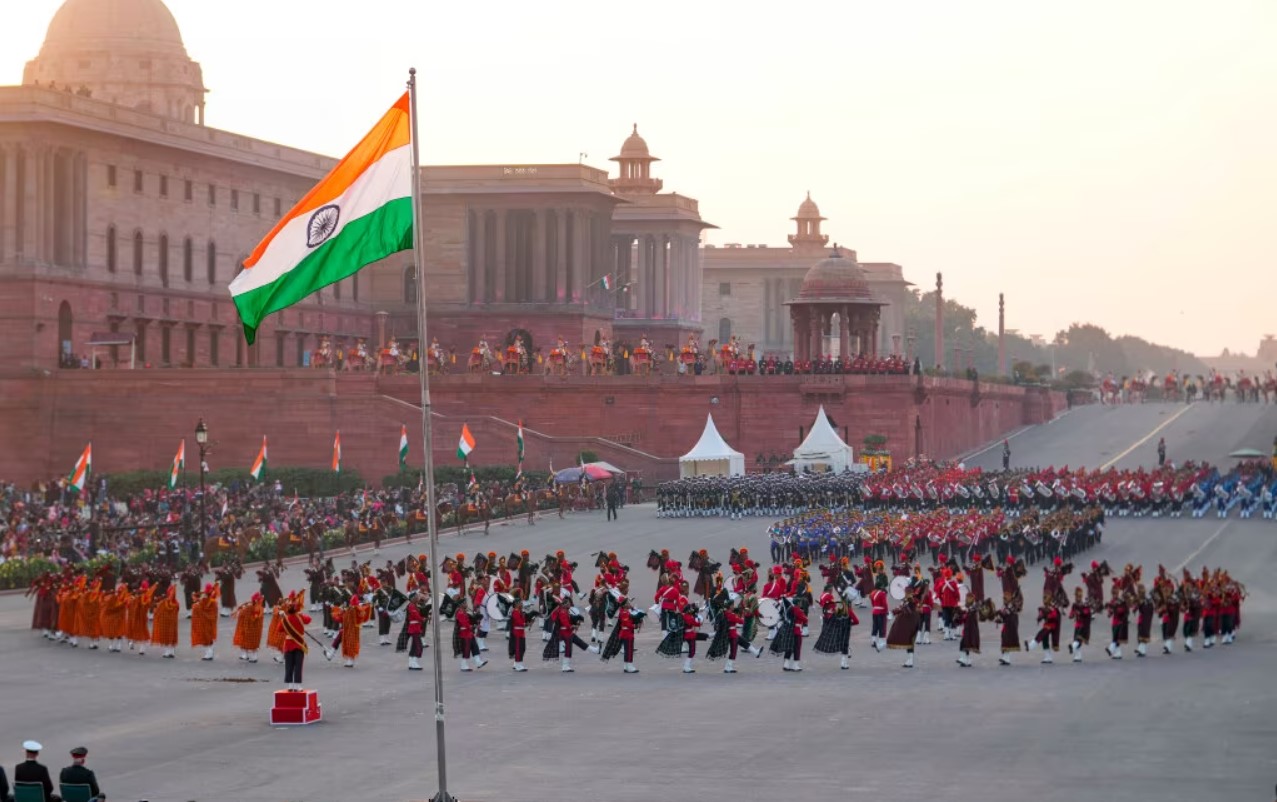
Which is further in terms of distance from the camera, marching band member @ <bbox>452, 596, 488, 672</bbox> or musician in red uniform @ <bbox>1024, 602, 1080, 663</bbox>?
musician in red uniform @ <bbox>1024, 602, 1080, 663</bbox>

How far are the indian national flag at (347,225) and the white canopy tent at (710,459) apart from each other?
46.1 m

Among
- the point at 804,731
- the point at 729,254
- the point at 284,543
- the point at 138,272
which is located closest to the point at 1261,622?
the point at 804,731

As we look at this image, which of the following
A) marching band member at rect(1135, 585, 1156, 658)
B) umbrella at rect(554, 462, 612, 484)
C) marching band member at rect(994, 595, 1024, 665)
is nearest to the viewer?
marching band member at rect(994, 595, 1024, 665)

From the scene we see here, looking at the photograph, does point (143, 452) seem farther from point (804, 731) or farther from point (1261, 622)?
point (804, 731)

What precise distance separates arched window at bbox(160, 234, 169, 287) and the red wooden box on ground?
61581mm

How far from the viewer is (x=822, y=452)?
67.2m

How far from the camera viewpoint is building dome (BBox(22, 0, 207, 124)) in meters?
111

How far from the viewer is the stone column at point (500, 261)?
323 feet

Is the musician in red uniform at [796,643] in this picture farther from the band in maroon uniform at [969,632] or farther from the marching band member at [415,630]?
the marching band member at [415,630]

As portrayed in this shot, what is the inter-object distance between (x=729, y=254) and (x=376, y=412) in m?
72.9

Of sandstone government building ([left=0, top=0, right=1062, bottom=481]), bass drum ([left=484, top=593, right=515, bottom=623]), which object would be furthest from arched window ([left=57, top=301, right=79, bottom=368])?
bass drum ([left=484, top=593, right=515, bottom=623])

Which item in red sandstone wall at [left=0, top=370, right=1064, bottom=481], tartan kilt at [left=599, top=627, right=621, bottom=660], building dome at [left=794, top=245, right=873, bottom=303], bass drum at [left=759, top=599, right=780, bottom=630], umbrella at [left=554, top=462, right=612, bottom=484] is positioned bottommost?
tartan kilt at [left=599, top=627, right=621, bottom=660]

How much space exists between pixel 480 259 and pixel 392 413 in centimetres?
2637

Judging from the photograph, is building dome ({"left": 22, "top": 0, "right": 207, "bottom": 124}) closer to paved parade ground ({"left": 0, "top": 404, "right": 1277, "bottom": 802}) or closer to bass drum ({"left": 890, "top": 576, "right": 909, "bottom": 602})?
paved parade ground ({"left": 0, "top": 404, "right": 1277, "bottom": 802})
